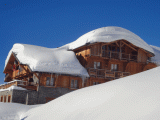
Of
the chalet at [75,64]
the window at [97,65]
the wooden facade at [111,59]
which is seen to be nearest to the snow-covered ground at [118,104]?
the chalet at [75,64]

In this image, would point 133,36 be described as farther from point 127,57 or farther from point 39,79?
point 39,79

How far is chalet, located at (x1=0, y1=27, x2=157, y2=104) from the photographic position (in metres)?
21.9

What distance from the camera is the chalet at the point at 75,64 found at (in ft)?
71.9

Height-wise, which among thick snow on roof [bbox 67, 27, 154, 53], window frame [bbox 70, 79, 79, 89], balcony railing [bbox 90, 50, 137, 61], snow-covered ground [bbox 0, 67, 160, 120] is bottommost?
window frame [bbox 70, 79, 79, 89]

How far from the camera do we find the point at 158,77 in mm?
5844

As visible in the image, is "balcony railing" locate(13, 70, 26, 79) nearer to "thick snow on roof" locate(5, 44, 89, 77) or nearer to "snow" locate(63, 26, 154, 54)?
"thick snow on roof" locate(5, 44, 89, 77)

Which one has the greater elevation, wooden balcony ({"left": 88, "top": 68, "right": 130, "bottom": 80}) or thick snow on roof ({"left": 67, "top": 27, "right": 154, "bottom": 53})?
thick snow on roof ({"left": 67, "top": 27, "right": 154, "bottom": 53})

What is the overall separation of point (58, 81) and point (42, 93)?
2242 millimetres

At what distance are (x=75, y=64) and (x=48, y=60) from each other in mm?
3171

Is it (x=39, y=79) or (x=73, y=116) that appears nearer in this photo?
(x=73, y=116)

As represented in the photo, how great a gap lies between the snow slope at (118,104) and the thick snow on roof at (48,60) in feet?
50.5

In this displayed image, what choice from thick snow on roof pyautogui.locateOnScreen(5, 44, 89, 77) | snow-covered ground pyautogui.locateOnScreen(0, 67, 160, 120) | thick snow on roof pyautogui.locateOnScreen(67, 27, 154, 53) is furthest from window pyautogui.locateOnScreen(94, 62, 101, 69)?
snow-covered ground pyautogui.locateOnScreen(0, 67, 160, 120)

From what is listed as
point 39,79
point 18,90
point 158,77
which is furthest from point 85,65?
point 158,77

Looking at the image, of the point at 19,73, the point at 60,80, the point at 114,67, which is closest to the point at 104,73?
the point at 114,67
